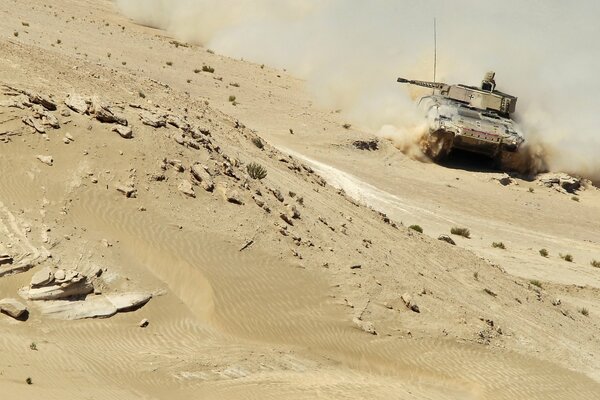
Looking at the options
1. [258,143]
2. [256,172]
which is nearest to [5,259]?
[256,172]

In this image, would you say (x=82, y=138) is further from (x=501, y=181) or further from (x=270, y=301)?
(x=501, y=181)

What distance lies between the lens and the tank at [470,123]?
26078 millimetres

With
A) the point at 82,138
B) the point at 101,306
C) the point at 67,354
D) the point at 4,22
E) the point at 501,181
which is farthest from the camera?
the point at 4,22

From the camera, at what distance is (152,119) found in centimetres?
1401

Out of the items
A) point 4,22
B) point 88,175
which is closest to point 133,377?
point 88,175

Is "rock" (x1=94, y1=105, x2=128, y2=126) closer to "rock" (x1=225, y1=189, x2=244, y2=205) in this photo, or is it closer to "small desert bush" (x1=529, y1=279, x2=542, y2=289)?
"rock" (x1=225, y1=189, x2=244, y2=205)

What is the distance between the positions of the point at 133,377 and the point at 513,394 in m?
5.34

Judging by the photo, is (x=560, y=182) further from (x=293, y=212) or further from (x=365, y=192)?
(x=293, y=212)

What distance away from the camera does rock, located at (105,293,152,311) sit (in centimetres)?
1038

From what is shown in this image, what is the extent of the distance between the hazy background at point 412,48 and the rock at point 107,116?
51.2 ft

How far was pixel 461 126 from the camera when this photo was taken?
25859 millimetres

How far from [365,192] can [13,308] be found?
13.5 meters

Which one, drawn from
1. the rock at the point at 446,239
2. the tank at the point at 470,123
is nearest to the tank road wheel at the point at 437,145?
the tank at the point at 470,123

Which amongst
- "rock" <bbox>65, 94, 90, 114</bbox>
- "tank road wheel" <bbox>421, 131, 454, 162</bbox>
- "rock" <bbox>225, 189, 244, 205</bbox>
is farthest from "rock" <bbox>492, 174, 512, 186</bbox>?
"rock" <bbox>65, 94, 90, 114</bbox>
